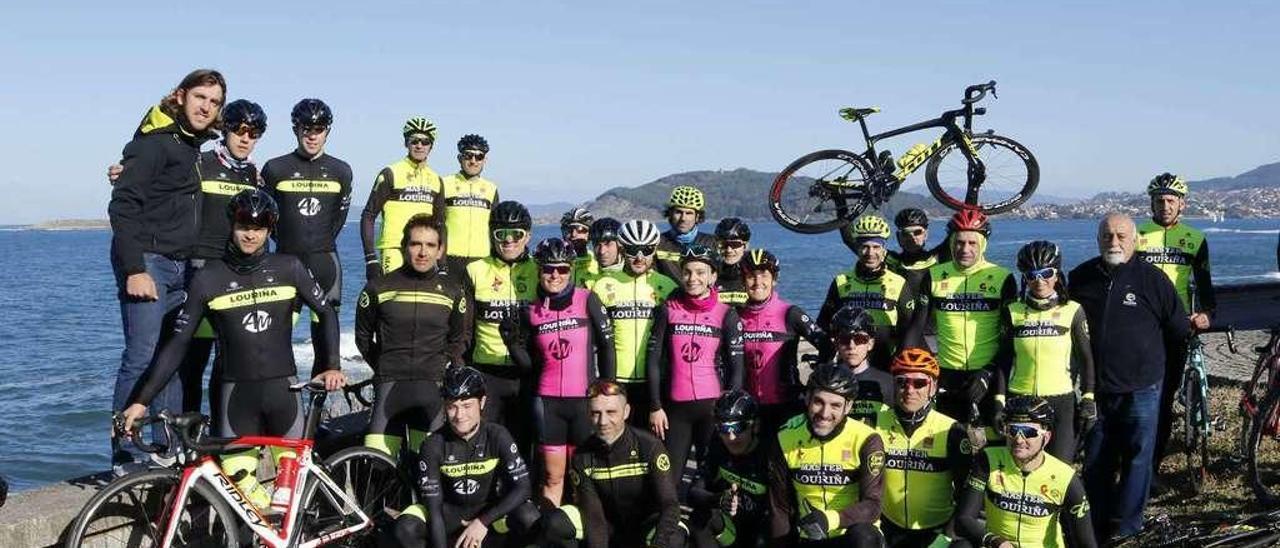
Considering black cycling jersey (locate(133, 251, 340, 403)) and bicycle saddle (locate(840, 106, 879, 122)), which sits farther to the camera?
bicycle saddle (locate(840, 106, 879, 122))

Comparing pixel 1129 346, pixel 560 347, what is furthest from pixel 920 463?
pixel 560 347

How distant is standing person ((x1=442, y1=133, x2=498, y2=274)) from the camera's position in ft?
33.1

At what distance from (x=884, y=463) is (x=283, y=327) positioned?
3.94 metres

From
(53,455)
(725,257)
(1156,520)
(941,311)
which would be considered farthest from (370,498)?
(53,455)

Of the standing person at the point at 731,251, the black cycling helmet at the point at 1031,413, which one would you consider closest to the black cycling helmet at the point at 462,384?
the standing person at the point at 731,251

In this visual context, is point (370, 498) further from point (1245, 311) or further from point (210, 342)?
point (1245, 311)

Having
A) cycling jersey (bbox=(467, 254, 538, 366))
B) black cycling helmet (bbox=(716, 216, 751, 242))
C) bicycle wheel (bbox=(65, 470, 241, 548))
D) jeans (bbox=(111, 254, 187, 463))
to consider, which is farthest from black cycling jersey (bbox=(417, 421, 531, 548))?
black cycling helmet (bbox=(716, 216, 751, 242))

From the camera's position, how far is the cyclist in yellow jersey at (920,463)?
22.9 feet

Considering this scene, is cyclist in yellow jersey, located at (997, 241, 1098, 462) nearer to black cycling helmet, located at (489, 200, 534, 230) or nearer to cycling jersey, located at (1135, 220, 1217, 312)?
cycling jersey, located at (1135, 220, 1217, 312)

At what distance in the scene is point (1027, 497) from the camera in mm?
6633

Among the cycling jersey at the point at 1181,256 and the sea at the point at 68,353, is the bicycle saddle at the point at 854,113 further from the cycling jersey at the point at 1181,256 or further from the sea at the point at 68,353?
the sea at the point at 68,353

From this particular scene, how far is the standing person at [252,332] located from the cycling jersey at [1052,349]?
476cm

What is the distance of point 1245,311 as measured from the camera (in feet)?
47.8

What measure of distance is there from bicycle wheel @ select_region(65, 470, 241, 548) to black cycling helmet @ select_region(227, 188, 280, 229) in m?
1.58
